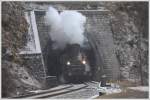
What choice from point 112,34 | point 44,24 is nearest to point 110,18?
point 112,34

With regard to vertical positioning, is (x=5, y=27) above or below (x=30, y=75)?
above

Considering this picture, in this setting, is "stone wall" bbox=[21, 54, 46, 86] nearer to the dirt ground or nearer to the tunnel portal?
the tunnel portal

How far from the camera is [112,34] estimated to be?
6277 mm

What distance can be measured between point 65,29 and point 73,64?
296 millimetres

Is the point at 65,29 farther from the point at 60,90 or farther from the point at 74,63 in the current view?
the point at 60,90

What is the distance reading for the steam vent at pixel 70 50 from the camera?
6.25 m

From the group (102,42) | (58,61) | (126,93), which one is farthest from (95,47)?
(126,93)

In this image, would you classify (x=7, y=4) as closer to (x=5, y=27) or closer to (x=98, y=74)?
(x=5, y=27)

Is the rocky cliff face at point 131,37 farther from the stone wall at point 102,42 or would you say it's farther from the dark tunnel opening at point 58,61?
the dark tunnel opening at point 58,61

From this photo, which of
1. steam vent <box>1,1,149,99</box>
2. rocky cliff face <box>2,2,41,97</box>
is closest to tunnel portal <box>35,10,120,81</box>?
steam vent <box>1,1,149,99</box>

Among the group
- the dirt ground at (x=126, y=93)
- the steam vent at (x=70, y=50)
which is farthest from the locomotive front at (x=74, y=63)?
the dirt ground at (x=126, y=93)

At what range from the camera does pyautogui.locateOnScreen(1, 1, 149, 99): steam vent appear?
625 centimetres

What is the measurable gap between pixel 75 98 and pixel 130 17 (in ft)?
2.64

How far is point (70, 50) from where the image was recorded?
6.28 meters
